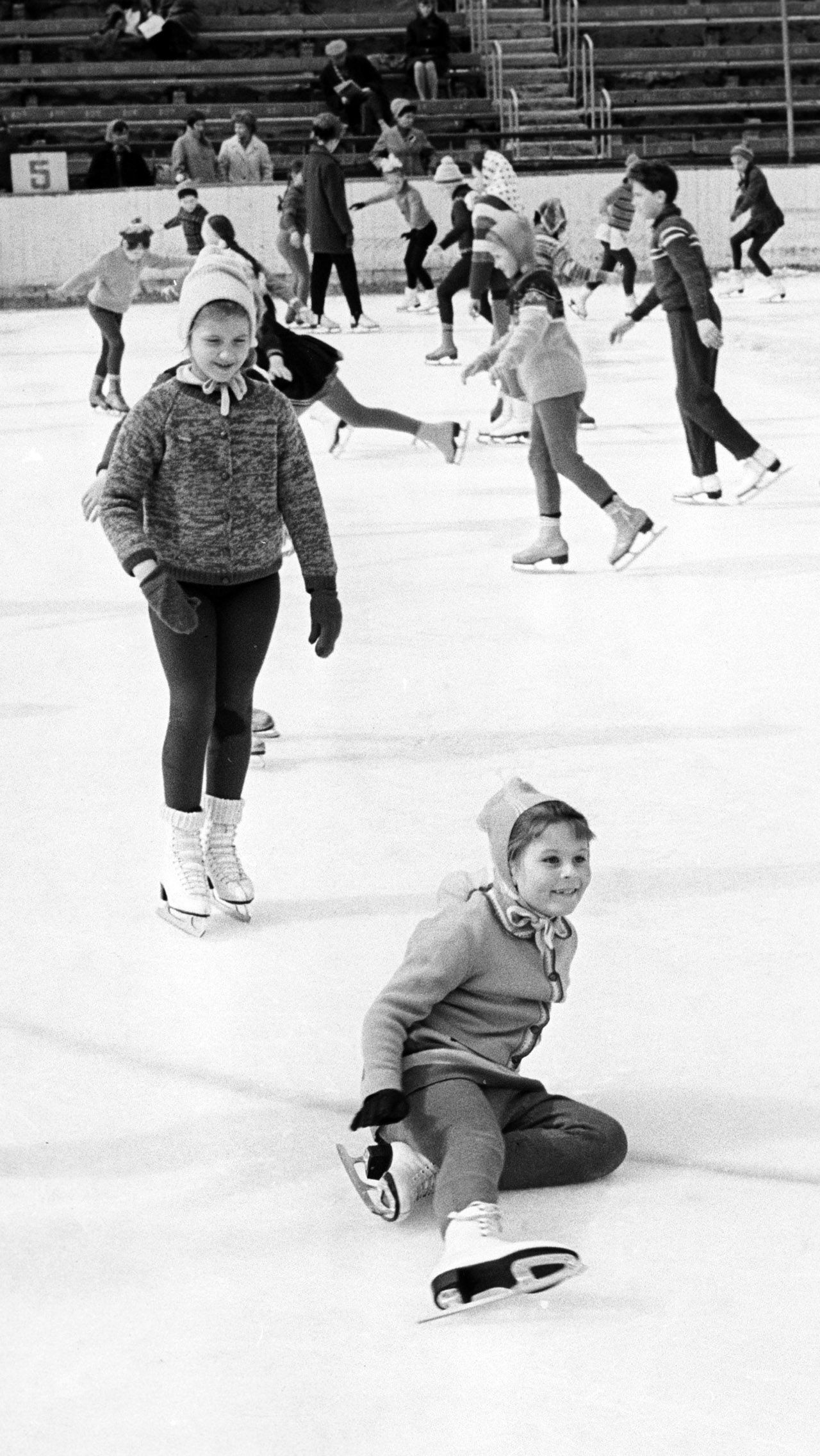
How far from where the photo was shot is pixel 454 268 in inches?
480

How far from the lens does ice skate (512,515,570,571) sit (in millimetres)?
6465

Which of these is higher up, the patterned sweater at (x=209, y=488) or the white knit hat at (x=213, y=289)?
the white knit hat at (x=213, y=289)

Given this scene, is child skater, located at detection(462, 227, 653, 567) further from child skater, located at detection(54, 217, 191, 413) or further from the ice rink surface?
child skater, located at detection(54, 217, 191, 413)

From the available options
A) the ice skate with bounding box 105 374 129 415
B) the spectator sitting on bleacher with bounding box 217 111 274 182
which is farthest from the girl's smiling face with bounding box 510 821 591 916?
the spectator sitting on bleacher with bounding box 217 111 274 182

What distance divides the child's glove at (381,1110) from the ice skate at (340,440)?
675 centimetres

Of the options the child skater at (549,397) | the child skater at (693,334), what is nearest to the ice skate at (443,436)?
the child skater at (693,334)

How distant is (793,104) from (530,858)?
19594mm

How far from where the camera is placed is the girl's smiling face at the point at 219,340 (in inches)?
129

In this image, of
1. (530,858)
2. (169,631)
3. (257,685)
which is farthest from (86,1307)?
(257,685)

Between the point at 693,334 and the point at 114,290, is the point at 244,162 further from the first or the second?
the point at 693,334

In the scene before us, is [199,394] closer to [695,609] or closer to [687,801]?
[687,801]

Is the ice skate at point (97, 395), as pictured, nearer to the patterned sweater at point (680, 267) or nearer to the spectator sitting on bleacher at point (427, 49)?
the patterned sweater at point (680, 267)

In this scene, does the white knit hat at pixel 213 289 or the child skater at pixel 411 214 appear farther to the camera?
the child skater at pixel 411 214

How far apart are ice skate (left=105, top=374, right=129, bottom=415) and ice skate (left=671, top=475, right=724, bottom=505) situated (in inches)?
158
